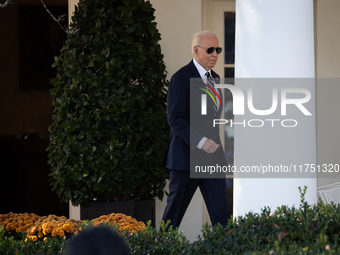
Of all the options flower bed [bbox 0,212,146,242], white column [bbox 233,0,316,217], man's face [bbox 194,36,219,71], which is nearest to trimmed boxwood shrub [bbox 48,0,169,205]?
flower bed [bbox 0,212,146,242]

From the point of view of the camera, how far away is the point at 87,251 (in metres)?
0.96

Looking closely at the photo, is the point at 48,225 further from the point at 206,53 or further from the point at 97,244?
the point at 97,244

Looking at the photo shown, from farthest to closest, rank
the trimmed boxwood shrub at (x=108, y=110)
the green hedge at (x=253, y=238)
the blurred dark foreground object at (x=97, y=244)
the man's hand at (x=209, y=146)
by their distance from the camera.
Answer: the trimmed boxwood shrub at (x=108, y=110), the man's hand at (x=209, y=146), the green hedge at (x=253, y=238), the blurred dark foreground object at (x=97, y=244)

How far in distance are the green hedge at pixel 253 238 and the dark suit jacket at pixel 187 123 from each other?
3.53 ft

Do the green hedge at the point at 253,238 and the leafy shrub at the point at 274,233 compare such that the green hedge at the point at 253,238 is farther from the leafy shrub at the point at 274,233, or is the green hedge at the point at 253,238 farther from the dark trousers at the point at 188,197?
the dark trousers at the point at 188,197

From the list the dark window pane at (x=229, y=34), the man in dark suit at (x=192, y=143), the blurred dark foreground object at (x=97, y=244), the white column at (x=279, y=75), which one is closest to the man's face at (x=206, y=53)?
the man in dark suit at (x=192, y=143)

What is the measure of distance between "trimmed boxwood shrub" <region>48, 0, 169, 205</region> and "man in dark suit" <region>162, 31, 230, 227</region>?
0.63m

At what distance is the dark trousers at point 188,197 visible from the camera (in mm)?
3033

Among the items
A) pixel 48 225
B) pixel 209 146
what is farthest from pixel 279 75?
pixel 48 225

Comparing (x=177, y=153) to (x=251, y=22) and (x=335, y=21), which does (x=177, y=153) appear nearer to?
(x=251, y=22)

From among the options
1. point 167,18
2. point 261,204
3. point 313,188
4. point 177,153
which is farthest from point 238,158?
point 167,18

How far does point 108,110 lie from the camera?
365cm

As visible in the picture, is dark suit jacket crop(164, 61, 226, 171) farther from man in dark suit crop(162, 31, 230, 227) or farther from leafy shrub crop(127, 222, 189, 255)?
leafy shrub crop(127, 222, 189, 255)

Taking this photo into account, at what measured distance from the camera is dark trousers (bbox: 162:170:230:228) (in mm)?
3033
